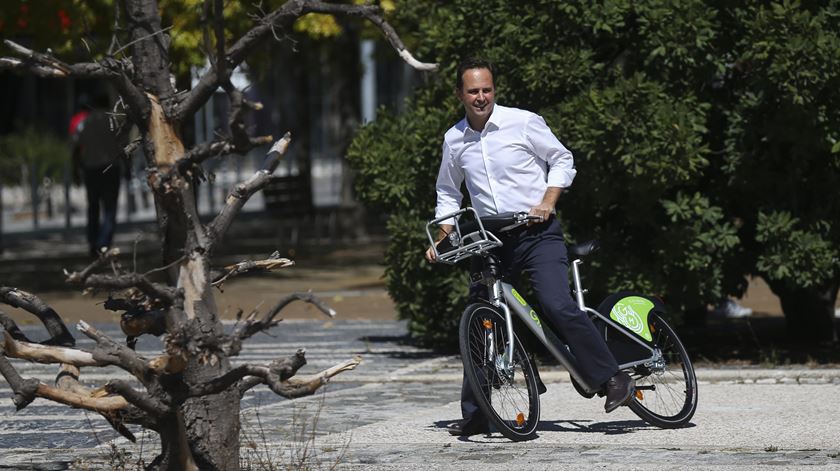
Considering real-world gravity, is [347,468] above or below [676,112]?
below

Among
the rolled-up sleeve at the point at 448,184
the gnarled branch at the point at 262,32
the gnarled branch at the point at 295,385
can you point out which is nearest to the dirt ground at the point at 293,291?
the rolled-up sleeve at the point at 448,184

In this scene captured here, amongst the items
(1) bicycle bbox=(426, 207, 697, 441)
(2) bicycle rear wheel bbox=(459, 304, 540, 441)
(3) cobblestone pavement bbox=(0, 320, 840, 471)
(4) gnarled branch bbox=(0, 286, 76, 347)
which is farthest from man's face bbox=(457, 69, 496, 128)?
(4) gnarled branch bbox=(0, 286, 76, 347)

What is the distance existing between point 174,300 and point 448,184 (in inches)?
107

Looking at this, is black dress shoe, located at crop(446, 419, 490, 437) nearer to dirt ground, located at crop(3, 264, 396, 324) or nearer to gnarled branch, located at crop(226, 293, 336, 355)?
gnarled branch, located at crop(226, 293, 336, 355)

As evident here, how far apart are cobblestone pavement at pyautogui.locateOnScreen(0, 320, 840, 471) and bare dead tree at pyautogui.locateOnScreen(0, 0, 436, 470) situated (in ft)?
2.36

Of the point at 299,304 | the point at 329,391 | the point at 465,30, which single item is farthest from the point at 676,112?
the point at 299,304

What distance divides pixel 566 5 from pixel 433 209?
168 cm

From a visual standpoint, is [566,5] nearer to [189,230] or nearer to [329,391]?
[329,391]

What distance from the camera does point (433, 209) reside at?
35.4ft

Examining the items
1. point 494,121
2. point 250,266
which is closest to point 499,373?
point 494,121

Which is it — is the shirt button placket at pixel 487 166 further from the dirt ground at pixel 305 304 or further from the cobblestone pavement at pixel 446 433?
the dirt ground at pixel 305 304

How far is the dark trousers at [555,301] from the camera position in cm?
753

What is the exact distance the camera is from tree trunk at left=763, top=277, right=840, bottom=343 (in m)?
11.1

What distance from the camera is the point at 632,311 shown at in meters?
7.92
